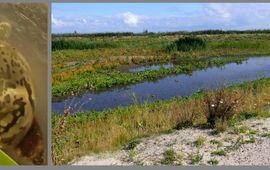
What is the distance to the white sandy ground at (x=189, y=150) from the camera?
23.2 ft

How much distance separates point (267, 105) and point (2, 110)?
6.56 meters

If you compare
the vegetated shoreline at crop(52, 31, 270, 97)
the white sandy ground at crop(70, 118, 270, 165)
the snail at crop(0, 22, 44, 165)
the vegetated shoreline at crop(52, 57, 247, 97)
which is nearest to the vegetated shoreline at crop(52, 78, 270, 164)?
the white sandy ground at crop(70, 118, 270, 165)

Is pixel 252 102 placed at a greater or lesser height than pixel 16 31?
lesser

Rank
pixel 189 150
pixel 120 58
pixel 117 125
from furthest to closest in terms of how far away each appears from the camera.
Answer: pixel 120 58, pixel 117 125, pixel 189 150

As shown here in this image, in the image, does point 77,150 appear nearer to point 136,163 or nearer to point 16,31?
point 136,163

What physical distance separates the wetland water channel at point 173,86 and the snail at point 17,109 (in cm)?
572

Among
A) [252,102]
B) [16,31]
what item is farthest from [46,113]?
[252,102]

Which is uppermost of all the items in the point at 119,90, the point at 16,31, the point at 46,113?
the point at 16,31

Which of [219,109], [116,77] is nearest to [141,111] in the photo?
[219,109]

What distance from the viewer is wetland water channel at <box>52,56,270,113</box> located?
1491cm

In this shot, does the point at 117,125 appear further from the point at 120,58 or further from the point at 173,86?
the point at 120,58

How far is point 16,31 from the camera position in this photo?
6.59 metres

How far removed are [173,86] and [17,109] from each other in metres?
12.7

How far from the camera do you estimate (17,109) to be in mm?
6590
